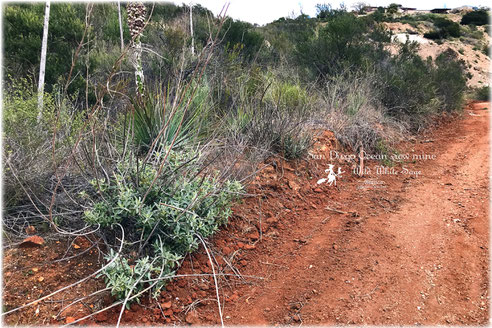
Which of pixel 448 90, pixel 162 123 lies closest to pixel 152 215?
pixel 162 123

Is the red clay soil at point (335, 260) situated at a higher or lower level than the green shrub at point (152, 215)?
lower

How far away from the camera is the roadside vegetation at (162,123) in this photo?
241 centimetres

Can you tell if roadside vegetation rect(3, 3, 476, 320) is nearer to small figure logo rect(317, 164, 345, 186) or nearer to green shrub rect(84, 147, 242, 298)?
green shrub rect(84, 147, 242, 298)

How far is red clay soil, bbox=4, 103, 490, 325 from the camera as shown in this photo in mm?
2215

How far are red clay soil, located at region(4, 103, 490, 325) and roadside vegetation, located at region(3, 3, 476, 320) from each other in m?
0.23

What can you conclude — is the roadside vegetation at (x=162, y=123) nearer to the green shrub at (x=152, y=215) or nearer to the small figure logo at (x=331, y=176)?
the green shrub at (x=152, y=215)

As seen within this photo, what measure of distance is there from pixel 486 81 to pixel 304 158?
27.3 meters

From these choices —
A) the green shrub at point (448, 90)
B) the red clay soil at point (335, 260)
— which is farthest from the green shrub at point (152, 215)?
the green shrub at point (448, 90)

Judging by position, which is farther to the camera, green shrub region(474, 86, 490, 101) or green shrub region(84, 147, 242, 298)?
green shrub region(474, 86, 490, 101)

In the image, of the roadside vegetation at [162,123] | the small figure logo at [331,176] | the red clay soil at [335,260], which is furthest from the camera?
the small figure logo at [331,176]

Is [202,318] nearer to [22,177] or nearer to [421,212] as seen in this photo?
[22,177]

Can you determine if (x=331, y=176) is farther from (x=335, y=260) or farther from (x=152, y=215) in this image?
(x=152, y=215)

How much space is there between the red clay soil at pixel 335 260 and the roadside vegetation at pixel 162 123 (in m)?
0.23

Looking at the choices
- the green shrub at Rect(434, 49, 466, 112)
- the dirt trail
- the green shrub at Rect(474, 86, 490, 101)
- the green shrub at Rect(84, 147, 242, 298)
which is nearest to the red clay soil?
the dirt trail
